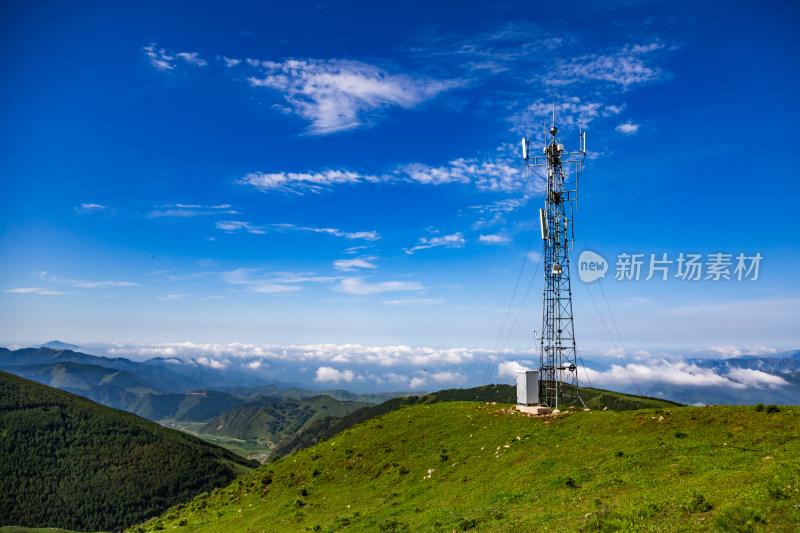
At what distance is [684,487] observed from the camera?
63.0 feet

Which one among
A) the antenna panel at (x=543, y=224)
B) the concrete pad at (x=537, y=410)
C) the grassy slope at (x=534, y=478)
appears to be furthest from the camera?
the antenna panel at (x=543, y=224)

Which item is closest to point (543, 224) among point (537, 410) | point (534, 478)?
point (537, 410)

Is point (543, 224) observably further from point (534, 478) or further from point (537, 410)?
point (534, 478)

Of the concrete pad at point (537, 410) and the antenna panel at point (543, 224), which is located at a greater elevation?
the antenna panel at point (543, 224)

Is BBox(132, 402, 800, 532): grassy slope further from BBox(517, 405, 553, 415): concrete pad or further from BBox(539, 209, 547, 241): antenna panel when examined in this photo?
BBox(539, 209, 547, 241): antenna panel

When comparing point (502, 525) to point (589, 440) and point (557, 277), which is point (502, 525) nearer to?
point (589, 440)

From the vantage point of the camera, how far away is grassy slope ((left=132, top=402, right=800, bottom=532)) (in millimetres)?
16922

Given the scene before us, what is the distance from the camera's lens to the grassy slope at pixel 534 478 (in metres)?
16.9

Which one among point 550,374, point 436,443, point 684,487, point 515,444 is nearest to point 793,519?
point 684,487

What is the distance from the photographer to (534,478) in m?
26.7

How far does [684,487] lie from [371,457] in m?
28.7

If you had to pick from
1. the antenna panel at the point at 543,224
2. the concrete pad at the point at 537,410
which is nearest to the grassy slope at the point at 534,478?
the concrete pad at the point at 537,410

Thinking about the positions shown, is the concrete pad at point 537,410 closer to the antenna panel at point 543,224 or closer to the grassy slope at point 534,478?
the grassy slope at point 534,478

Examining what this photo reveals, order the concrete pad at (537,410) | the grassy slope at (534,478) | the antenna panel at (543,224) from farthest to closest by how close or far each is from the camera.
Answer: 1. the antenna panel at (543,224)
2. the concrete pad at (537,410)
3. the grassy slope at (534,478)
